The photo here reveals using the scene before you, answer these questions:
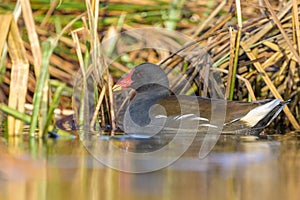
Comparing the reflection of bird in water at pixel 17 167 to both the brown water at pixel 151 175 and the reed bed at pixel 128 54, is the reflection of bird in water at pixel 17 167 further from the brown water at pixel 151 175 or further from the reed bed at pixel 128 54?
the reed bed at pixel 128 54

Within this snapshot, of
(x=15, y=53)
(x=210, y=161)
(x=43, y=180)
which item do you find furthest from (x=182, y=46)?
(x=43, y=180)

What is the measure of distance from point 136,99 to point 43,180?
2.73 meters

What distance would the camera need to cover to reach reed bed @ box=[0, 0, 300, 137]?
463 cm

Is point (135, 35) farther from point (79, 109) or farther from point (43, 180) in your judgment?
point (43, 180)

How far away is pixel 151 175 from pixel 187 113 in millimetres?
2128

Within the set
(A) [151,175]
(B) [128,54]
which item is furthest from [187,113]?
(A) [151,175]

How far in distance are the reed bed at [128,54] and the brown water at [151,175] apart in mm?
416

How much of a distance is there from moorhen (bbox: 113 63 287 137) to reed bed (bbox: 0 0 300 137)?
0.13 metres

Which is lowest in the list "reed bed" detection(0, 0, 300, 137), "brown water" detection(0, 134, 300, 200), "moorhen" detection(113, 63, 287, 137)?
"brown water" detection(0, 134, 300, 200)

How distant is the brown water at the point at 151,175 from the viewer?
3.06m

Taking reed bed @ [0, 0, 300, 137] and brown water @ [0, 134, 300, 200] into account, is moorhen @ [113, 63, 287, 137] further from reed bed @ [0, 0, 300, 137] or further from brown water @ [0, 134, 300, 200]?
brown water @ [0, 134, 300, 200]

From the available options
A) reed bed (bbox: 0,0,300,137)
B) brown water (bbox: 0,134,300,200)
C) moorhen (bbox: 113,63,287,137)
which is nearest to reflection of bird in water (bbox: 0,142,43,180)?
brown water (bbox: 0,134,300,200)

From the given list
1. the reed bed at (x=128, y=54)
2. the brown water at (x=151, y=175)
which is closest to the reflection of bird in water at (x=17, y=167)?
the brown water at (x=151, y=175)

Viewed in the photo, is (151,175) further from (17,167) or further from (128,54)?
(128,54)
